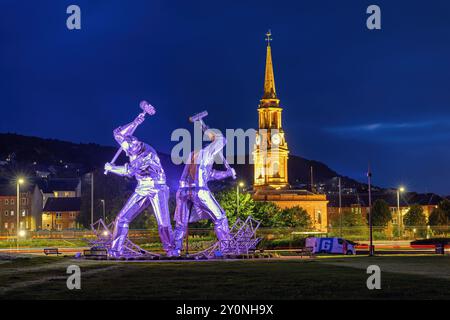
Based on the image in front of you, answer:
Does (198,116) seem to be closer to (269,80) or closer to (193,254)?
(193,254)

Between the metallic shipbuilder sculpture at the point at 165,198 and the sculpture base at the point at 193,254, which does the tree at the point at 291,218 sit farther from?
the metallic shipbuilder sculpture at the point at 165,198

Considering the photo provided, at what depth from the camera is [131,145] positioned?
48000 millimetres

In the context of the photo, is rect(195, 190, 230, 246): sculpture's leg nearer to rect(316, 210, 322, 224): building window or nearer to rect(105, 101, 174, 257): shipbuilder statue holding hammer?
rect(105, 101, 174, 257): shipbuilder statue holding hammer

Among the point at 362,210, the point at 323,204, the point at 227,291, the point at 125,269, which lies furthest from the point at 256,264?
the point at 362,210

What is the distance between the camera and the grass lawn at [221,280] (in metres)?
28.0

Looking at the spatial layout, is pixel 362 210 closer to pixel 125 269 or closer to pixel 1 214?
pixel 1 214

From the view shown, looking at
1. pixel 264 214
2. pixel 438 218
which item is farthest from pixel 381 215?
pixel 264 214

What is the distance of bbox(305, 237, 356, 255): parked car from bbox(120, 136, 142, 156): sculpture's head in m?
19.2

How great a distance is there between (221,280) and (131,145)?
53.8 feet

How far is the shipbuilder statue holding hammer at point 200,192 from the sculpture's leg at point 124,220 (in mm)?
2519

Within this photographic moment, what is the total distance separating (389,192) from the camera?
195625mm

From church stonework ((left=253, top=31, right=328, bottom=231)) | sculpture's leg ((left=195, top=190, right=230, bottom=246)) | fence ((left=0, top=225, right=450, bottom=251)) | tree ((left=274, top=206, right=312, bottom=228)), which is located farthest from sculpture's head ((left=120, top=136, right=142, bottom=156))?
Answer: church stonework ((left=253, top=31, right=328, bottom=231))
